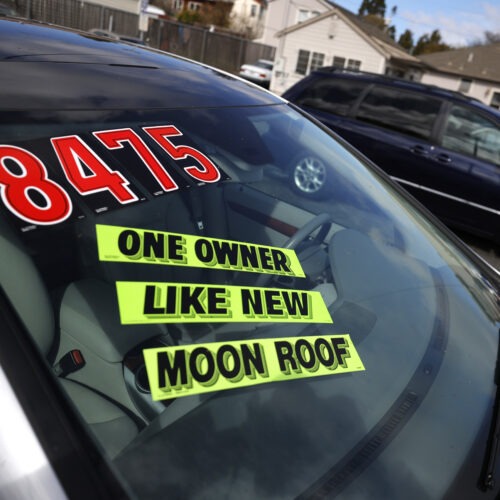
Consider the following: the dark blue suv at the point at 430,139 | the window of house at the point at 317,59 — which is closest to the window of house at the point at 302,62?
the window of house at the point at 317,59

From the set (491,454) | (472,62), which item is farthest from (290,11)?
(491,454)

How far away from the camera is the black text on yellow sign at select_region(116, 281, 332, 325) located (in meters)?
0.94

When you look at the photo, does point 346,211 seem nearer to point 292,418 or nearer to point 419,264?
point 419,264

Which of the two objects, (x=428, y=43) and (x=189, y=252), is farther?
(x=428, y=43)

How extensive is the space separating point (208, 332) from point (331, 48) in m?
27.9

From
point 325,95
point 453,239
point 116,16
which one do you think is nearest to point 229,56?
point 116,16

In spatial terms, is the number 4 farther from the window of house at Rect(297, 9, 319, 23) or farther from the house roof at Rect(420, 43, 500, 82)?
the window of house at Rect(297, 9, 319, 23)

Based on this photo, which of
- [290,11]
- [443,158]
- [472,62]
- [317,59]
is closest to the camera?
[443,158]

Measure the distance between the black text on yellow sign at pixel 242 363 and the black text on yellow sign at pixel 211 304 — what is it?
0.06m

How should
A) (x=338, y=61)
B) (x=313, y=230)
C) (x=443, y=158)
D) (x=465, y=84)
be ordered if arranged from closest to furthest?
(x=313, y=230), (x=443, y=158), (x=338, y=61), (x=465, y=84)

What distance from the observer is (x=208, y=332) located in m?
1.02

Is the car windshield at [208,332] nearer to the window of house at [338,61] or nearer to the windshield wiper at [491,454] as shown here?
the windshield wiper at [491,454]

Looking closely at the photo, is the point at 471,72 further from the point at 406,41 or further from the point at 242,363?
the point at 406,41

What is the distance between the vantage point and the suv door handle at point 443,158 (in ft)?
15.3
